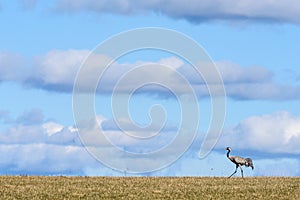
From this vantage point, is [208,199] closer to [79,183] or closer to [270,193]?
[270,193]

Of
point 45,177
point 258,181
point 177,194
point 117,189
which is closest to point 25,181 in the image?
point 45,177

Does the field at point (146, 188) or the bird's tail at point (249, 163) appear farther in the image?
the bird's tail at point (249, 163)

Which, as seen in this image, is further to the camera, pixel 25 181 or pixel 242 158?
pixel 242 158

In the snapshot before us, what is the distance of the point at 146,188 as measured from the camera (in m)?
41.0

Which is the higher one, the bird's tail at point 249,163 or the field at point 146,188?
the bird's tail at point 249,163

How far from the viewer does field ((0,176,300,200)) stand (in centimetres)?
3819

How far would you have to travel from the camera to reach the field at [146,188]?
3819 centimetres

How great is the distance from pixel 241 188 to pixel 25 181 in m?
10.8

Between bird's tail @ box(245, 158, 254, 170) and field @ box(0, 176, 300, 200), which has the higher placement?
bird's tail @ box(245, 158, 254, 170)

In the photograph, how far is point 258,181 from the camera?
4603cm

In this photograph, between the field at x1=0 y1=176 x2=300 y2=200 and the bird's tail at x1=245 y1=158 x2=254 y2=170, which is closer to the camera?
the field at x1=0 y1=176 x2=300 y2=200

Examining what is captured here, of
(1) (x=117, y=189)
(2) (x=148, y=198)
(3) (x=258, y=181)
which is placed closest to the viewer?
(2) (x=148, y=198)

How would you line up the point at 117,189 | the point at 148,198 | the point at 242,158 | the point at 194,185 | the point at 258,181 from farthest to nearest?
1. the point at 242,158
2. the point at 258,181
3. the point at 194,185
4. the point at 117,189
5. the point at 148,198

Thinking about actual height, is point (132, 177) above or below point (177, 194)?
above
